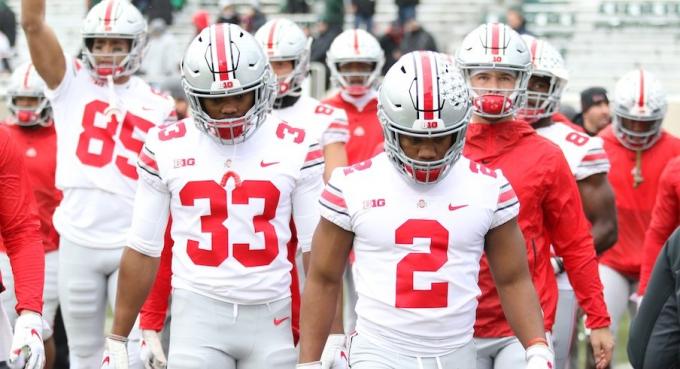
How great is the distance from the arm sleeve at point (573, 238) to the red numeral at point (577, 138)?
2.28 feet

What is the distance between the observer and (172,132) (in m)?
4.87

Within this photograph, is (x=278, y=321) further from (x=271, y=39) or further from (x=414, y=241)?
(x=271, y=39)

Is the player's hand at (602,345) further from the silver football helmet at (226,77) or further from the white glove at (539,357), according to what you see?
the silver football helmet at (226,77)

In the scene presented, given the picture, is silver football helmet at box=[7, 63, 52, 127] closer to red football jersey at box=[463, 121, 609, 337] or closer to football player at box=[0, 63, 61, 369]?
football player at box=[0, 63, 61, 369]

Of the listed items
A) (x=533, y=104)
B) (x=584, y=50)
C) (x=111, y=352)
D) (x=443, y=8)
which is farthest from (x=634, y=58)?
(x=111, y=352)

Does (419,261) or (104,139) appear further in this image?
(104,139)

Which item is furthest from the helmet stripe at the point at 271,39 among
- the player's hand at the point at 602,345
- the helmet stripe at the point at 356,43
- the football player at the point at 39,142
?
the player's hand at the point at 602,345

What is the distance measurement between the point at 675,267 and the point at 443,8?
15570 millimetres

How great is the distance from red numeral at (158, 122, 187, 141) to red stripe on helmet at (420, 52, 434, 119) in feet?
3.31

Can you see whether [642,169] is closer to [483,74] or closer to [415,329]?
[483,74]

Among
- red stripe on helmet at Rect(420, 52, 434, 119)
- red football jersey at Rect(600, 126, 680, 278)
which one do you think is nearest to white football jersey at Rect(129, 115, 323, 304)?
red stripe on helmet at Rect(420, 52, 434, 119)

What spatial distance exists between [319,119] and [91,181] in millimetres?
1252

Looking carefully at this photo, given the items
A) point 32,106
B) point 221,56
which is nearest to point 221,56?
point 221,56

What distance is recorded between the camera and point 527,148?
16.7ft
